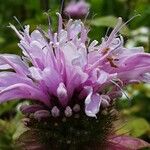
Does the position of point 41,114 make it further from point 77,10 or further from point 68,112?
point 77,10

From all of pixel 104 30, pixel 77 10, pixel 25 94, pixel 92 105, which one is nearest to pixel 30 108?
pixel 25 94

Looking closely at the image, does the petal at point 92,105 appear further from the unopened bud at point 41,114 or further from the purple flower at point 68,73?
the unopened bud at point 41,114

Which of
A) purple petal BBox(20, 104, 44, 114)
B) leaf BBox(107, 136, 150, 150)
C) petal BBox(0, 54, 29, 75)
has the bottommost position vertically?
leaf BBox(107, 136, 150, 150)

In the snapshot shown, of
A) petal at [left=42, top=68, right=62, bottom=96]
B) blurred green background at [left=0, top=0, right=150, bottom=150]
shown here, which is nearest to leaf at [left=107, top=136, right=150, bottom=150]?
blurred green background at [left=0, top=0, right=150, bottom=150]

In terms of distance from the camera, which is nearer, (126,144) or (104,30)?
(126,144)

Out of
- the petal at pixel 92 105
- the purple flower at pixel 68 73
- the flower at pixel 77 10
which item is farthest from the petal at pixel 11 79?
the flower at pixel 77 10

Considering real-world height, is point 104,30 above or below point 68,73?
below

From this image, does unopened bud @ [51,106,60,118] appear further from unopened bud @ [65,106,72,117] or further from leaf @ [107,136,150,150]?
leaf @ [107,136,150,150]
